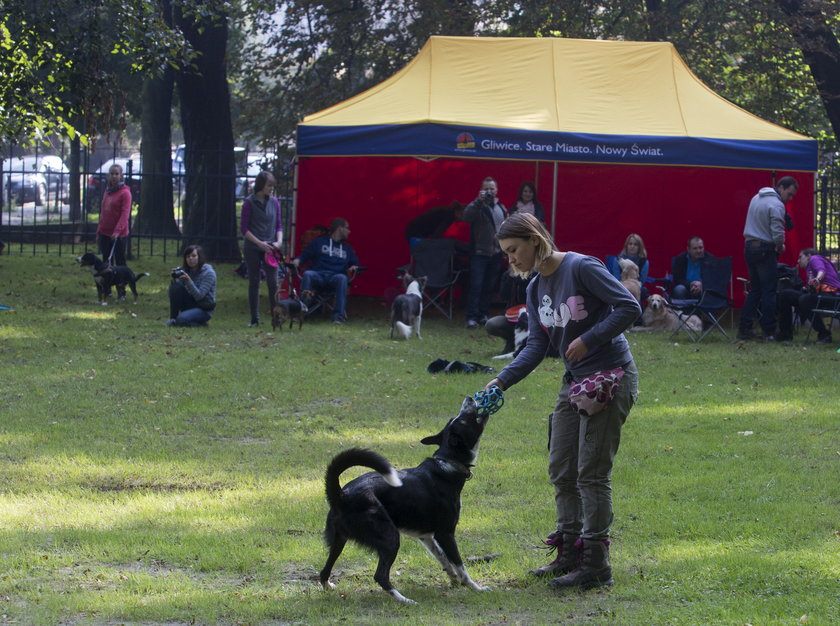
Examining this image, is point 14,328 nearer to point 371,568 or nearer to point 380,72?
point 371,568

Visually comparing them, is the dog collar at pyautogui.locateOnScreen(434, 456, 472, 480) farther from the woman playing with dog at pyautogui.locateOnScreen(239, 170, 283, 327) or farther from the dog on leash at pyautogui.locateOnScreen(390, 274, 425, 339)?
the woman playing with dog at pyautogui.locateOnScreen(239, 170, 283, 327)

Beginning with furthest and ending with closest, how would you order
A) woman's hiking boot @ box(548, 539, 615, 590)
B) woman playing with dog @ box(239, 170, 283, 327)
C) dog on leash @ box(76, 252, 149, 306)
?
dog on leash @ box(76, 252, 149, 306)
woman playing with dog @ box(239, 170, 283, 327)
woman's hiking boot @ box(548, 539, 615, 590)

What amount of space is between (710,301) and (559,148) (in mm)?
2679

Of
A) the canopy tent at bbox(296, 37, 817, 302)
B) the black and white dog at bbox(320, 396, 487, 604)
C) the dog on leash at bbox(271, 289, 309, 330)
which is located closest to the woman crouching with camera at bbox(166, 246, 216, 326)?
the dog on leash at bbox(271, 289, 309, 330)

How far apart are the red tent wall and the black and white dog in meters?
11.2

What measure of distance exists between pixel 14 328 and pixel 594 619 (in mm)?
9874

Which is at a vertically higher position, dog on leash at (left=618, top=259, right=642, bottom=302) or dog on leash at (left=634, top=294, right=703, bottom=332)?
dog on leash at (left=618, top=259, right=642, bottom=302)

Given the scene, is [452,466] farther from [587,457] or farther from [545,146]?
[545,146]

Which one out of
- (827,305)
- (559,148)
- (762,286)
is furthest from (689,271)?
(559,148)

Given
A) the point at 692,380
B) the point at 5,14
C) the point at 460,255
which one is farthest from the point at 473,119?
the point at 5,14

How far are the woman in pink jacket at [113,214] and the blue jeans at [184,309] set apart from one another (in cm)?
239

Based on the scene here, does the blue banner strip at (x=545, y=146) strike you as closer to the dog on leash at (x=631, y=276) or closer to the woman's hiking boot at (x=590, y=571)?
the dog on leash at (x=631, y=276)

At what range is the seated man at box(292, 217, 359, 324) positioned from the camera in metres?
13.8

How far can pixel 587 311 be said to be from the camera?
4414 mm
